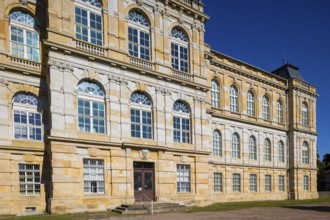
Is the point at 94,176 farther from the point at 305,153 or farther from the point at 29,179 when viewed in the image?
the point at 305,153

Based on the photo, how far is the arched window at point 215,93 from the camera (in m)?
32.5

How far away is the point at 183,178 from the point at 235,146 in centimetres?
1110

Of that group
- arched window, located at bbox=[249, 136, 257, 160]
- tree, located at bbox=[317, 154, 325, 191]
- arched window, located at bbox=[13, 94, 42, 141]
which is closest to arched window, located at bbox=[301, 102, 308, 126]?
arched window, located at bbox=[249, 136, 257, 160]

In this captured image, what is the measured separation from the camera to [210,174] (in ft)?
100.0

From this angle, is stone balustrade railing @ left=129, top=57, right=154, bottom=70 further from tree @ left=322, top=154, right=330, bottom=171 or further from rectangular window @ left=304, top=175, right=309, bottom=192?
tree @ left=322, top=154, right=330, bottom=171

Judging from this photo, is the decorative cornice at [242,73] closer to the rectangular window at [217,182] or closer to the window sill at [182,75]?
the window sill at [182,75]

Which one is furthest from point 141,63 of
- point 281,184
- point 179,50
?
point 281,184

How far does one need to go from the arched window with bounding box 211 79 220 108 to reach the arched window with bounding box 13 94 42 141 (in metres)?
17.8

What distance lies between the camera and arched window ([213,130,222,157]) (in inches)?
1258

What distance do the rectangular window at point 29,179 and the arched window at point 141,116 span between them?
676 cm

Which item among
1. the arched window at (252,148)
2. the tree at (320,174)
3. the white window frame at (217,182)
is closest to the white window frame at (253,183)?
the arched window at (252,148)

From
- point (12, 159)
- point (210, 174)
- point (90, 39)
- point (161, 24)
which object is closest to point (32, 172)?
point (12, 159)

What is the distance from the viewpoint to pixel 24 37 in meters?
20.5

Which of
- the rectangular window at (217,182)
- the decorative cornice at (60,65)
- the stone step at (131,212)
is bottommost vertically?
the rectangular window at (217,182)
